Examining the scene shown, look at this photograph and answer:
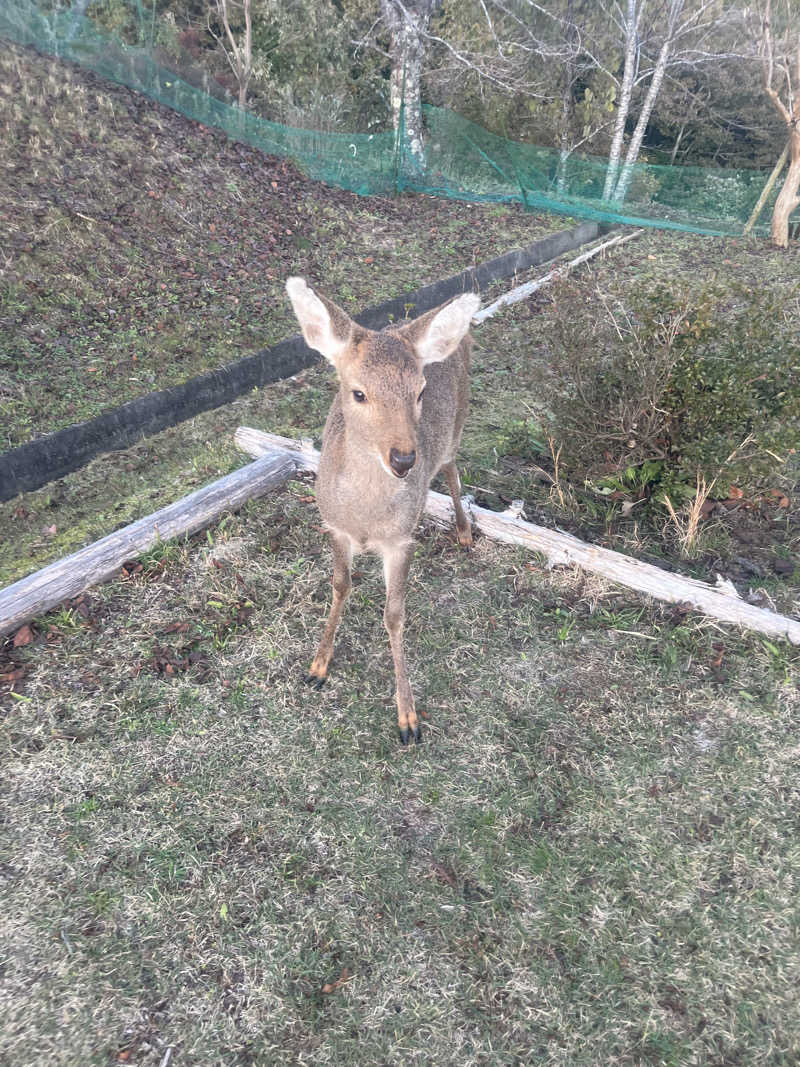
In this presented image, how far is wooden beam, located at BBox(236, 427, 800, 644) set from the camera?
4230mm

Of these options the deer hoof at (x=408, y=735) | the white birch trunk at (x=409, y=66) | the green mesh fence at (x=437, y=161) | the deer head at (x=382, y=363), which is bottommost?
→ the deer hoof at (x=408, y=735)

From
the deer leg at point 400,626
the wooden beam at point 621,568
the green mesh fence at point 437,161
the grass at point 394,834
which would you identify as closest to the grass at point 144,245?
the green mesh fence at point 437,161

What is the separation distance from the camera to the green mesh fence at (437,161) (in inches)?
453

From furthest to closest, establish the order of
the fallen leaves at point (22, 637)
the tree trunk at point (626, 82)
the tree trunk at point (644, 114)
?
the tree trunk at point (644, 114) → the tree trunk at point (626, 82) → the fallen leaves at point (22, 637)

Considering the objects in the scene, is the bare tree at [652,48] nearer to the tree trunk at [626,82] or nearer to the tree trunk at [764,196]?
the tree trunk at [626,82]

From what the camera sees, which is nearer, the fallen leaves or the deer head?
the deer head

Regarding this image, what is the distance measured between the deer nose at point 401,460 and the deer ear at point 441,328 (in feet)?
2.45

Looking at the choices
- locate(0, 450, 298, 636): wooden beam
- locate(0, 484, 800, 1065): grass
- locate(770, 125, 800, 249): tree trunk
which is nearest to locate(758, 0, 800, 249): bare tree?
locate(770, 125, 800, 249): tree trunk

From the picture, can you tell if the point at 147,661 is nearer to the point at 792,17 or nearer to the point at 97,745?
the point at 97,745

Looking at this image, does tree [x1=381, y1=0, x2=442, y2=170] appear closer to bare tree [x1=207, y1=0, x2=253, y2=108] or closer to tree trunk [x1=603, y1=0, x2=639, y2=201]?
bare tree [x1=207, y1=0, x2=253, y2=108]

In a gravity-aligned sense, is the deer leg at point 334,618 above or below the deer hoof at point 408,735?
above

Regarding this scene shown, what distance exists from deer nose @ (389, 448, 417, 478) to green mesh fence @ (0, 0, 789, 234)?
39.1 feet

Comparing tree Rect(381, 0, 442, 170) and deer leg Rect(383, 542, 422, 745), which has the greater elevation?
tree Rect(381, 0, 442, 170)

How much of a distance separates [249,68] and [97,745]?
52.1 feet
